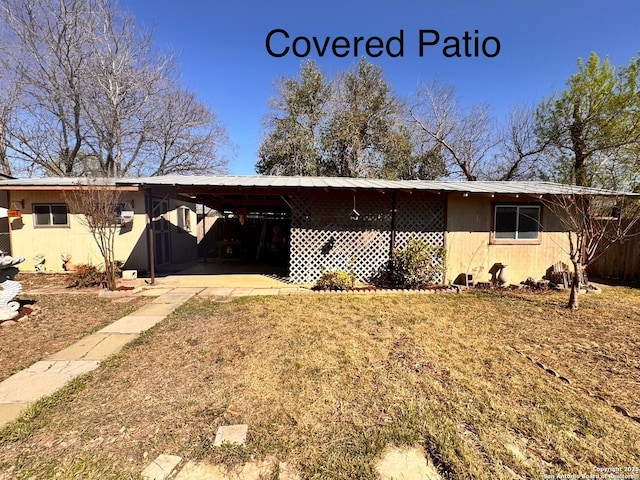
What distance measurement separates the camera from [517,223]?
7809 mm

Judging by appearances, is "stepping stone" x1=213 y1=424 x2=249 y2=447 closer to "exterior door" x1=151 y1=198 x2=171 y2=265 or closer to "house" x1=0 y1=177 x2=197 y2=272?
"house" x1=0 y1=177 x2=197 y2=272

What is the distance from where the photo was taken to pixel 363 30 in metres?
6.85

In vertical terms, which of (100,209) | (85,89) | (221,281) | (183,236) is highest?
(85,89)

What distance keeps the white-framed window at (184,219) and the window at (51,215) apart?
11.5 feet

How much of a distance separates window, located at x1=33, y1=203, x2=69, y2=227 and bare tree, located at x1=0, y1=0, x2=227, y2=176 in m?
4.73

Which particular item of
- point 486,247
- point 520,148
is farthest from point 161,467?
point 520,148

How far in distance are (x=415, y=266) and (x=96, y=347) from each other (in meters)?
6.20

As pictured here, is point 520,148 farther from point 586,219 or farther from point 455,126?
point 586,219

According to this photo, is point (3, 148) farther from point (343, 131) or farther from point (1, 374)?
point (1, 374)

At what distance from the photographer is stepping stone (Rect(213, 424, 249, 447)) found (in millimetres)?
2168

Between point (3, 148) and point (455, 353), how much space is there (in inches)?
882

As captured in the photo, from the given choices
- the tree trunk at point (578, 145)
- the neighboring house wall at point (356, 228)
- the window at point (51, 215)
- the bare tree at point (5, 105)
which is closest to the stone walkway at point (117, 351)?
the neighboring house wall at point (356, 228)

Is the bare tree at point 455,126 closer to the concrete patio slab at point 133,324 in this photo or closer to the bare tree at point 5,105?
the concrete patio slab at point 133,324

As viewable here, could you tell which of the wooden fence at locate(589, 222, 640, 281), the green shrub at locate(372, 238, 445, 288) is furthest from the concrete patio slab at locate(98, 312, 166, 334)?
the wooden fence at locate(589, 222, 640, 281)
